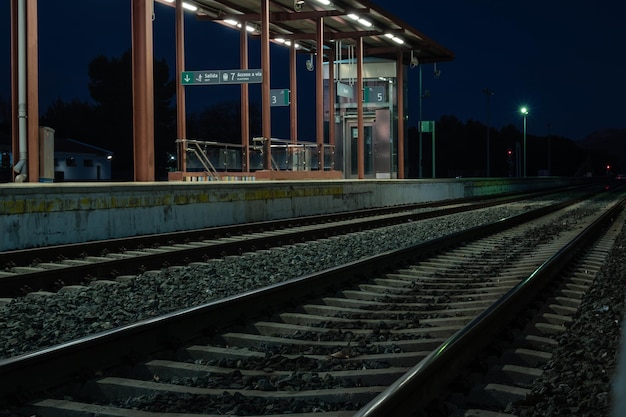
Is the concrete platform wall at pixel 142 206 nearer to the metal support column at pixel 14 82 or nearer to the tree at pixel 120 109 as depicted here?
the metal support column at pixel 14 82

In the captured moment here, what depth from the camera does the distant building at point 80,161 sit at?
2598 inches

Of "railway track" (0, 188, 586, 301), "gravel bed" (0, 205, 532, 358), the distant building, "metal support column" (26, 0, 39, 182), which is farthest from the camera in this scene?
the distant building

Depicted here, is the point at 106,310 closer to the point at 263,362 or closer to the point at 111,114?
the point at 263,362

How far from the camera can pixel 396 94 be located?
37344 mm

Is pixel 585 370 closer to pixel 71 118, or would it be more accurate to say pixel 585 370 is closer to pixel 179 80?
pixel 179 80

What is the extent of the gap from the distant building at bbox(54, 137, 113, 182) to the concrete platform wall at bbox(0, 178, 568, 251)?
151ft

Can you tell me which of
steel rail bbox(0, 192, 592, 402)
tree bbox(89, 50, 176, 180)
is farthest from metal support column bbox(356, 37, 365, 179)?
tree bbox(89, 50, 176, 180)

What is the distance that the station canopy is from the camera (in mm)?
27156

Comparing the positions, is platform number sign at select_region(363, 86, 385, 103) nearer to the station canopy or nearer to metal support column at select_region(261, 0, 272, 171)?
the station canopy

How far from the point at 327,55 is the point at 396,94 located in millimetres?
3784

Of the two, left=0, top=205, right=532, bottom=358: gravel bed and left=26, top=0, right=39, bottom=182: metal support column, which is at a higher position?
left=26, top=0, right=39, bottom=182: metal support column

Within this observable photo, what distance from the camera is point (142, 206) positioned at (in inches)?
567

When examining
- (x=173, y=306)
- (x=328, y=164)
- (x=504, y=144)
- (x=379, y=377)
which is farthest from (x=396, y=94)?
(x=504, y=144)

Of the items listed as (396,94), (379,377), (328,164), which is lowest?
(379,377)
